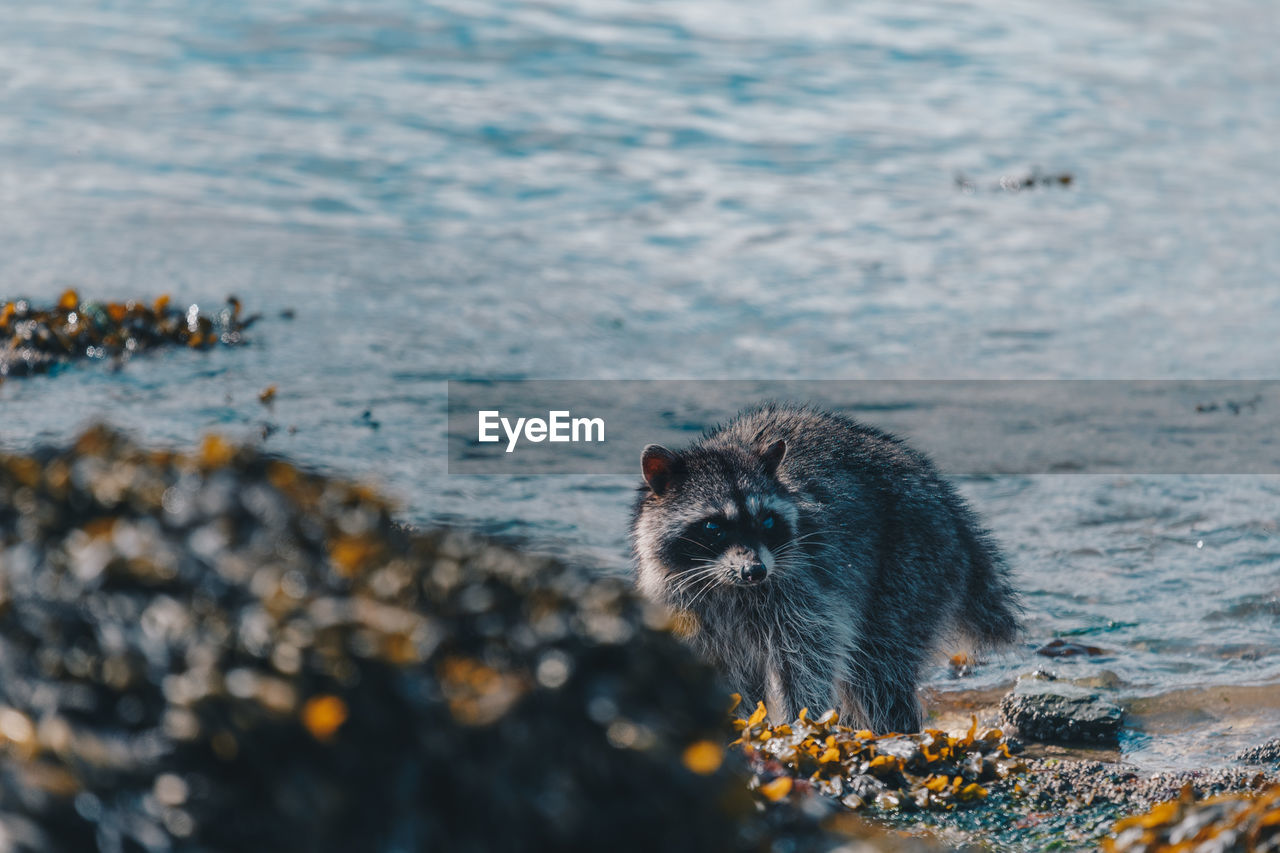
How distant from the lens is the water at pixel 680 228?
372 inches

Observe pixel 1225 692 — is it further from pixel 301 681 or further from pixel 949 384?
pixel 301 681

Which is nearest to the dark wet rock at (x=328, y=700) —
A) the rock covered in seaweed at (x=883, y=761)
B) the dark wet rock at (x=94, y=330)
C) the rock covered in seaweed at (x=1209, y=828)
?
the rock covered in seaweed at (x=1209, y=828)

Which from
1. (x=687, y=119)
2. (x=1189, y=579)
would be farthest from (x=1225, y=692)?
(x=687, y=119)

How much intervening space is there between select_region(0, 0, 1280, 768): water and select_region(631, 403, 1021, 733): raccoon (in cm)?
89

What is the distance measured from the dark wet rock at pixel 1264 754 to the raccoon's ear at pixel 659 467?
117 inches

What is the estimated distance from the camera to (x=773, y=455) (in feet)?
22.6

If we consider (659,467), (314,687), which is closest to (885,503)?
(659,467)

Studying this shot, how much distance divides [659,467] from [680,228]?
9.37m

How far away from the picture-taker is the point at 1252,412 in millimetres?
11477

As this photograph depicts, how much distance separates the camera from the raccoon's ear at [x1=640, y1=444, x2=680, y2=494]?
22.7ft

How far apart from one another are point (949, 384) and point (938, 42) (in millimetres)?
14442

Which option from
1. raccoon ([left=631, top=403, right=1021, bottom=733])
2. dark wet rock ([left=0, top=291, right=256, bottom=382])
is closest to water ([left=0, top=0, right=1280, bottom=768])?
dark wet rock ([left=0, top=291, right=256, bottom=382])

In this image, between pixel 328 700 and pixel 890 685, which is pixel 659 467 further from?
pixel 328 700

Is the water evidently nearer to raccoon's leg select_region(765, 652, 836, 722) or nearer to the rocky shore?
raccoon's leg select_region(765, 652, 836, 722)
